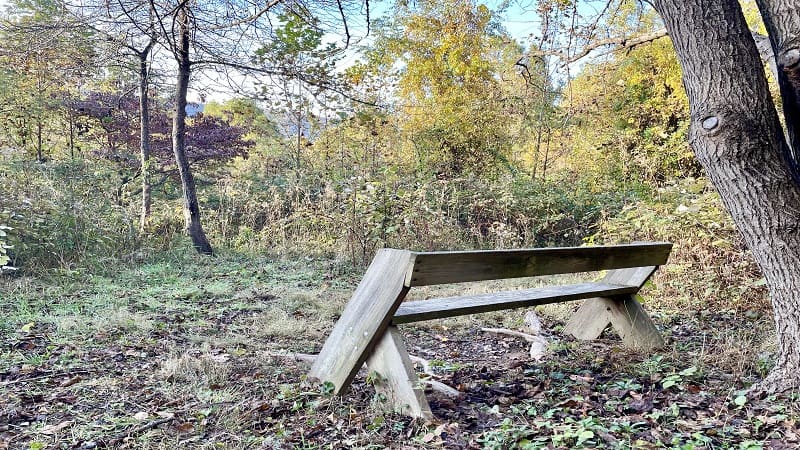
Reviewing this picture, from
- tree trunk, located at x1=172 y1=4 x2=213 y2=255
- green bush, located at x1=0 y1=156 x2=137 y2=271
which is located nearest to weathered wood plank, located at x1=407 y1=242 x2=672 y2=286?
green bush, located at x1=0 y1=156 x2=137 y2=271

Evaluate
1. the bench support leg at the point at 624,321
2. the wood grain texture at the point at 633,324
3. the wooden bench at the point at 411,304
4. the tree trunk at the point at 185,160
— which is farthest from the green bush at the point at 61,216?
the wood grain texture at the point at 633,324

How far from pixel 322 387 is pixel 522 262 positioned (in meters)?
1.13

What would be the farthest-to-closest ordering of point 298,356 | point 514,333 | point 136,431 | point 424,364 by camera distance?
point 514,333
point 298,356
point 424,364
point 136,431

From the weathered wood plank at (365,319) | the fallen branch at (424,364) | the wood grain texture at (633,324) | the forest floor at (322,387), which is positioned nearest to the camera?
the forest floor at (322,387)

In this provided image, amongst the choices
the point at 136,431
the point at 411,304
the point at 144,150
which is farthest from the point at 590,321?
the point at 144,150

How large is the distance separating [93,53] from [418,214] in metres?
4.87

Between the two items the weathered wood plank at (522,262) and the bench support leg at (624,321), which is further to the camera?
the bench support leg at (624,321)

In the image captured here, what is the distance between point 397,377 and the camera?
2236 millimetres

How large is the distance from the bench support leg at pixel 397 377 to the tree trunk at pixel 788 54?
73.0 inches

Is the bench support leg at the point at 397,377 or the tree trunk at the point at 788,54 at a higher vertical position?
the tree trunk at the point at 788,54

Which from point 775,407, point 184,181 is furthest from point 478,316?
point 184,181

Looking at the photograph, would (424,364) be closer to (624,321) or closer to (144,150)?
(624,321)

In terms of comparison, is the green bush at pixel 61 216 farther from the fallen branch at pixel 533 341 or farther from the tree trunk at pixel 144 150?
the fallen branch at pixel 533 341

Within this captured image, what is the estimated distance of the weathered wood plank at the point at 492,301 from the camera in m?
2.34
